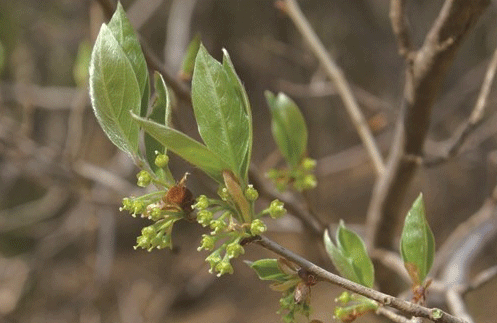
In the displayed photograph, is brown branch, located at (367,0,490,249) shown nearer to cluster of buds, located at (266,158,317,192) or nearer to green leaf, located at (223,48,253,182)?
cluster of buds, located at (266,158,317,192)

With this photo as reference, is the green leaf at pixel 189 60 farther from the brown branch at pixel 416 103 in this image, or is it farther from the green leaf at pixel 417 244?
the green leaf at pixel 417 244

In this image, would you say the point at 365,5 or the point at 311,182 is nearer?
the point at 311,182

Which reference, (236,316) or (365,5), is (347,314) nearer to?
(236,316)

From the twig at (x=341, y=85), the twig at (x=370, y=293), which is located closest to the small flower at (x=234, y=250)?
the twig at (x=370, y=293)

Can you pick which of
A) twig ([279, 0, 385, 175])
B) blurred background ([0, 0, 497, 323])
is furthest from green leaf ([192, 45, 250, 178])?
blurred background ([0, 0, 497, 323])

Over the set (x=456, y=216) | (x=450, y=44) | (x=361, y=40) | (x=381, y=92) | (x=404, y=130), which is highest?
(x=450, y=44)

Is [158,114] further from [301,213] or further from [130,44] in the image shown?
[301,213]

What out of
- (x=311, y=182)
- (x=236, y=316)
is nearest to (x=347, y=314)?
(x=311, y=182)
